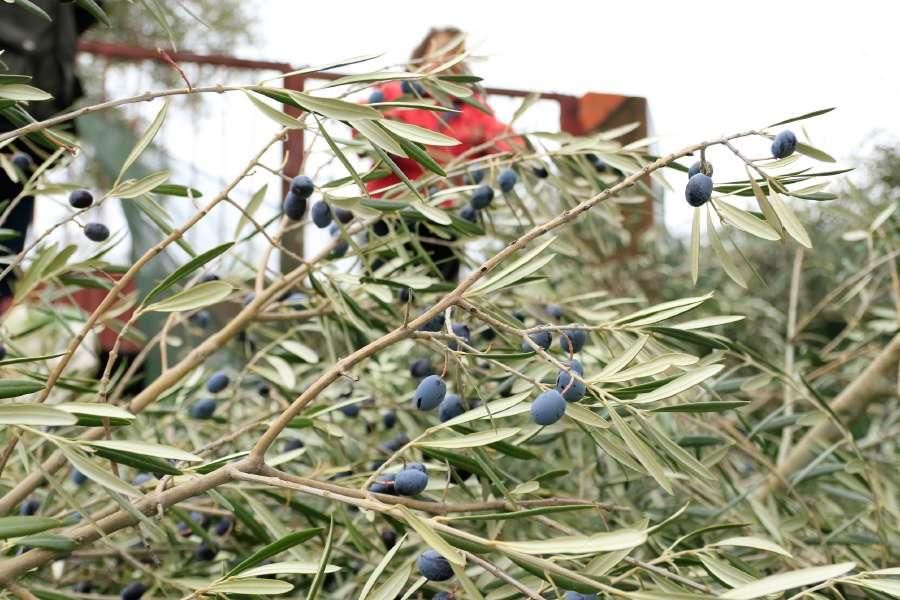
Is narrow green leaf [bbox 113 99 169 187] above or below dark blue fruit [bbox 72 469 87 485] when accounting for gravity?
above

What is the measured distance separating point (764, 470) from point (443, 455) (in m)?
0.65

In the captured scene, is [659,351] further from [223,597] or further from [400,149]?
[223,597]

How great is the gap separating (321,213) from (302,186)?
0.04 metres

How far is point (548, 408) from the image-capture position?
567 millimetres

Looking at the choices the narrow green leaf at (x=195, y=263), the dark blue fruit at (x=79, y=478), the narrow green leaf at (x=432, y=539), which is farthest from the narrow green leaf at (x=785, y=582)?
the dark blue fruit at (x=79, y=478)

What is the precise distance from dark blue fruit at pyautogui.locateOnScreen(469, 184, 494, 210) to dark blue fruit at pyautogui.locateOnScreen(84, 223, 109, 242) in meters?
0.39

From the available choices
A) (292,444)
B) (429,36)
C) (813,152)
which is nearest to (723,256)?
(813,152)

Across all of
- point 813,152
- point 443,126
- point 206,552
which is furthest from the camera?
point 443,126

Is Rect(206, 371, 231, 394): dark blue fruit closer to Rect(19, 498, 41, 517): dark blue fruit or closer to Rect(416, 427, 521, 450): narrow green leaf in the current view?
Rect(19, 498, 41, 517): dark blue fruit

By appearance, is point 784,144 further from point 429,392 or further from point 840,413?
point 840,413

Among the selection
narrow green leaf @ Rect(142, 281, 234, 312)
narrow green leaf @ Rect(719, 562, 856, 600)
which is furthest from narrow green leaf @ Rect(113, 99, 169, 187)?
narrow green leaf @ Rect(719, 562, 856, 600)

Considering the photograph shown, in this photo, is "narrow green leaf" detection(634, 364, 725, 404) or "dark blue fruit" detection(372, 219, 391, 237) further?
"dark blue fruit" detection(372, 219, 391, 237)

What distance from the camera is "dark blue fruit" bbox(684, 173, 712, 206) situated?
64cm

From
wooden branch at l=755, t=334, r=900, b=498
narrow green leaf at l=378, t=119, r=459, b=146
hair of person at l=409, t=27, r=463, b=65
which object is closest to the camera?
narrow green leaf at l=378, t=119, r=459, b=146
